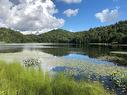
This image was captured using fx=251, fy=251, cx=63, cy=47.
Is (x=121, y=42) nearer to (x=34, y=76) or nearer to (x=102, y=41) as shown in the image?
(x=102, y=41)

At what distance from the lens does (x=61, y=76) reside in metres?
10.7

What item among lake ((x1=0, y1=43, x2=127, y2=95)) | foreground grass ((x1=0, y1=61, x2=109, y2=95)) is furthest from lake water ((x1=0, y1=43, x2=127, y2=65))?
foreground grass ((x1=0, y1=61, x2=109, y2=95))

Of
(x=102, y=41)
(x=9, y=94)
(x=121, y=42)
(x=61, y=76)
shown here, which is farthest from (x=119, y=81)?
(x=102, y=41)

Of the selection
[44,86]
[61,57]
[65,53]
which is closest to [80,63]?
[61,57]

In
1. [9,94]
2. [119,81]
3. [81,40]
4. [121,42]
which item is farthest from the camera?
[81,40]

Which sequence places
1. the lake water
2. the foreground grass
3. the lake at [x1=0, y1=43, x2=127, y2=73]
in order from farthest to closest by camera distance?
the lake water → the lake at [x1=0, y1=43, x2=127, y2=73] → the foreground grass

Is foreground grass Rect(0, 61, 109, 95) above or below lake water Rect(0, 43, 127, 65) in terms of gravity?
above

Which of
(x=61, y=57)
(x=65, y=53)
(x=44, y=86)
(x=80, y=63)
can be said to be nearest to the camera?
(x=44, y=86)

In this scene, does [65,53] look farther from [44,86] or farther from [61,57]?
[44,86]

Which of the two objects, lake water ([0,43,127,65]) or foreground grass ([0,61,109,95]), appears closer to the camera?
foreground grass ([0,61,109,95])

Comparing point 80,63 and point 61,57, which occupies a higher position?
point 80,63

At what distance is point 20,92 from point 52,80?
1918mm

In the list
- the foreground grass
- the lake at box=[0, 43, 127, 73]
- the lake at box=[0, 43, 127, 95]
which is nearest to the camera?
the foreground grass

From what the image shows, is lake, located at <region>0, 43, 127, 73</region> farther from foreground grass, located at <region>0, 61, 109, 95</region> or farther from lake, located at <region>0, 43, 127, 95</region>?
foreground grass, located at <region>0, 61, 109, 95</region>
